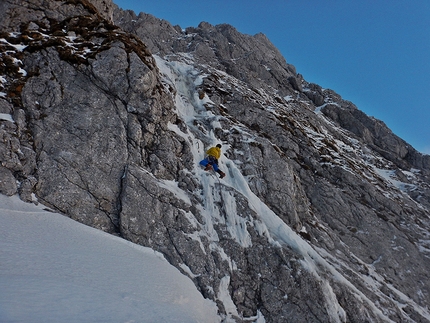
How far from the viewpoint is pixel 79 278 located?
9.79m

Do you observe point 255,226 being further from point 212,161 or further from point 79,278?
point 79,278

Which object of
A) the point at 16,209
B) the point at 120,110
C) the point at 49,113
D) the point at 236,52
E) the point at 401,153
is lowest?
the point at 16,209

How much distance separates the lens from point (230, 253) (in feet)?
59.1

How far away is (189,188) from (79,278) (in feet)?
36.4

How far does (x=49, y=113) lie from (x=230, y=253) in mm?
15881

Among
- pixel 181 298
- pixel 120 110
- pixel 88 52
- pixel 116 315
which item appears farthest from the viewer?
pixel 88 52

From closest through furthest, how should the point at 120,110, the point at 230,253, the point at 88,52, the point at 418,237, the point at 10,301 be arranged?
the point at 10,301
the point at 230,253
the point at 120,110
the point at 88,52
the point at 418,237

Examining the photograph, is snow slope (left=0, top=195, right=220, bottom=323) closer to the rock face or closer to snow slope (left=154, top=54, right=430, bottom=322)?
the rock face

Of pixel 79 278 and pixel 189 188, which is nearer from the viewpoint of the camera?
pixel 79 278

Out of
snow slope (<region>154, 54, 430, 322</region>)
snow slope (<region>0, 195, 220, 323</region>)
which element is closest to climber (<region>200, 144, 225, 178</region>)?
snow slope (<region>154, 54, 430, 322</region>)

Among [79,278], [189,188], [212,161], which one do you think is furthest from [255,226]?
Result: [79,278]

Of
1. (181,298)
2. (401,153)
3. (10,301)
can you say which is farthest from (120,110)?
(401,153)

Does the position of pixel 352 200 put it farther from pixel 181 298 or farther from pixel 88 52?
pixel 88 52

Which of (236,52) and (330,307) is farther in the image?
(236,52)
